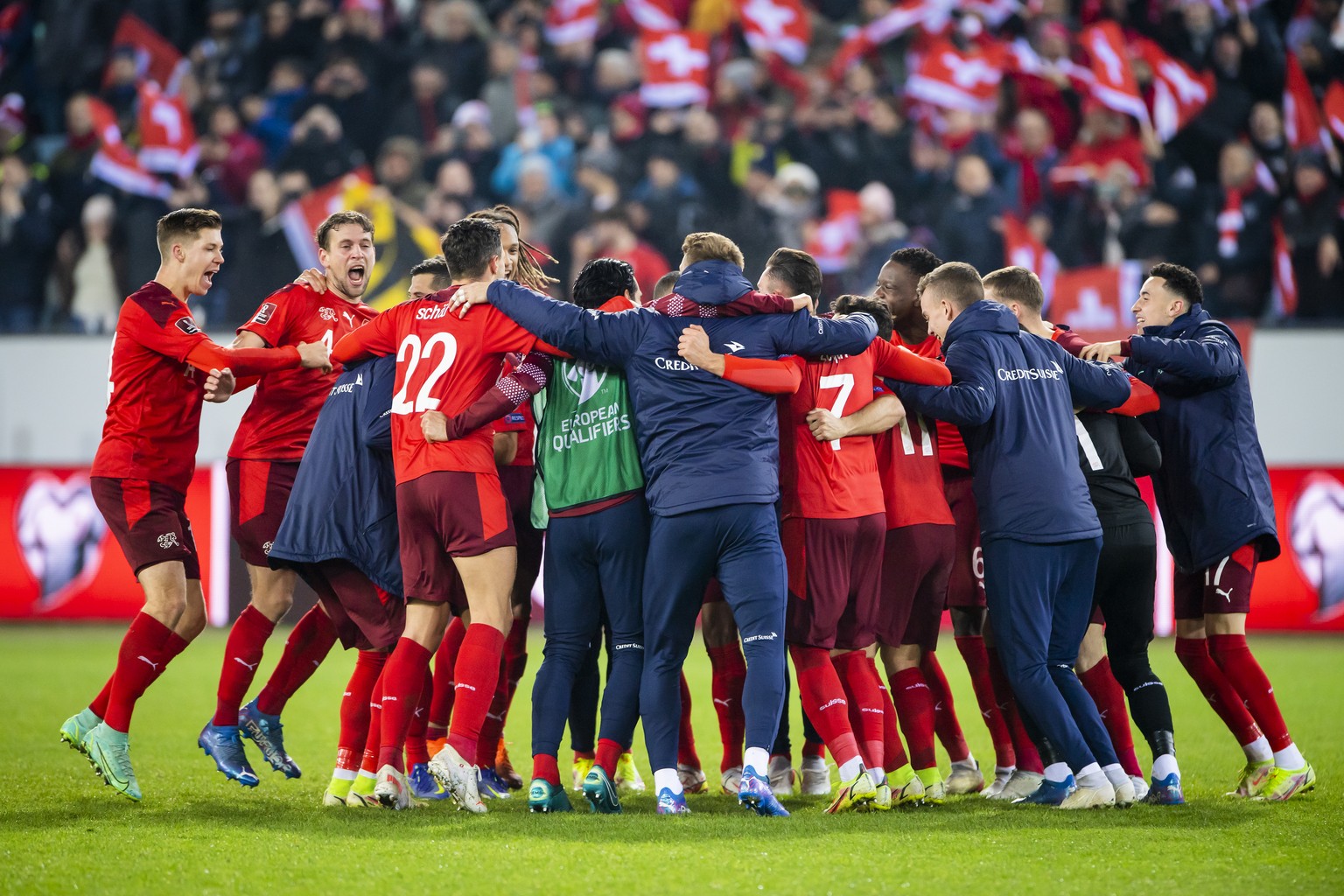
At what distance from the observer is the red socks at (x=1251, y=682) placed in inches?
240

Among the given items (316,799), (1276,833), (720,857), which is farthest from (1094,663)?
(316,799)

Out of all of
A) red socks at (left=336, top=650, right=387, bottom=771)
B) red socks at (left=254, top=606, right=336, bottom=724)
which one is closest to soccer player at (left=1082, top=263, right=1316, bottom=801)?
red socks at (left=336, top=650, right=387, bottom=771)

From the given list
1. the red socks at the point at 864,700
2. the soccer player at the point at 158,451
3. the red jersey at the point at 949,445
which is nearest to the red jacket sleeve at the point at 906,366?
the red jersey at the point at 949,445

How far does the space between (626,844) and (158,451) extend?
3.10 m

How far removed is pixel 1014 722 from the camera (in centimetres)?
630

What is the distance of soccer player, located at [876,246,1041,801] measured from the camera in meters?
6.32

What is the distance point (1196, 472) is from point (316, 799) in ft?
14.4

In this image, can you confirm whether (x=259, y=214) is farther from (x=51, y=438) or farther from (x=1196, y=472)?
(x=1196, y=472)

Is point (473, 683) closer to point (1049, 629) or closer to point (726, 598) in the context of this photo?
point (726, 598)

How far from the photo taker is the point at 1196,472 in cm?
644

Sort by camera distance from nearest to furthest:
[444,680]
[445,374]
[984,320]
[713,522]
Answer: [713,522], [445,374], [984,320], [444,680]

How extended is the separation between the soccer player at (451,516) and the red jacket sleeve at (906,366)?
1.56 m

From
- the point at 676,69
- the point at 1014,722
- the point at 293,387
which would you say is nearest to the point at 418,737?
the point at 293,387

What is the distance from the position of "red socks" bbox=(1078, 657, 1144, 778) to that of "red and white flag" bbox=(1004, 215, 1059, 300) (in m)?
9.83
